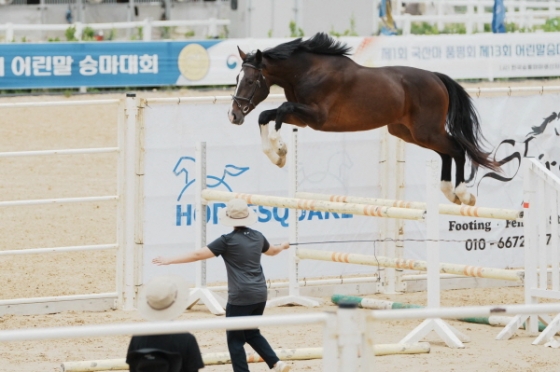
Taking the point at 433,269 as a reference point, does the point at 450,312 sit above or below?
above

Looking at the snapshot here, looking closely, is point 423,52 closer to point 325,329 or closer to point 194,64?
point 194,64

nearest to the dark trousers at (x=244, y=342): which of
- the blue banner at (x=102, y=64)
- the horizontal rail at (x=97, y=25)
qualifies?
the blue banner at (x=102, y=64)

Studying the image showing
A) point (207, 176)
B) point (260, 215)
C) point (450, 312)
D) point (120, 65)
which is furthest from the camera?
point (120, 65)

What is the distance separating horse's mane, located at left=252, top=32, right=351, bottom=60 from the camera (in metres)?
7.31

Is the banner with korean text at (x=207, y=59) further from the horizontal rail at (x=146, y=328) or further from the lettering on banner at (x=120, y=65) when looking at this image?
the horizontal rail at (x=146, y=328)

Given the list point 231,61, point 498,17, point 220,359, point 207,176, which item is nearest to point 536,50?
point 498,17

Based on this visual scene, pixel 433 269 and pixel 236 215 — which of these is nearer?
pixel 236 215

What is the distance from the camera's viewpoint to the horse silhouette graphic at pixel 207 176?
9422mm

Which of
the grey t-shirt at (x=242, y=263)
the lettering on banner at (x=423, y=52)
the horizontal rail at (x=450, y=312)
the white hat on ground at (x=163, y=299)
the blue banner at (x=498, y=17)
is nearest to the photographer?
the horizontal rail at (x=450, y=312)

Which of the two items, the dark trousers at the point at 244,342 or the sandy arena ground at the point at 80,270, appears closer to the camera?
the dark trousers at the point at 244,342

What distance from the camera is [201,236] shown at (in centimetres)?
920

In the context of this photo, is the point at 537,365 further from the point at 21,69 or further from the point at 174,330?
the point at 21,69

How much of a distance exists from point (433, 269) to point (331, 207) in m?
0.98

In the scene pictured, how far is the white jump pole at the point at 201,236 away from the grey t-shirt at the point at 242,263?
263cm
